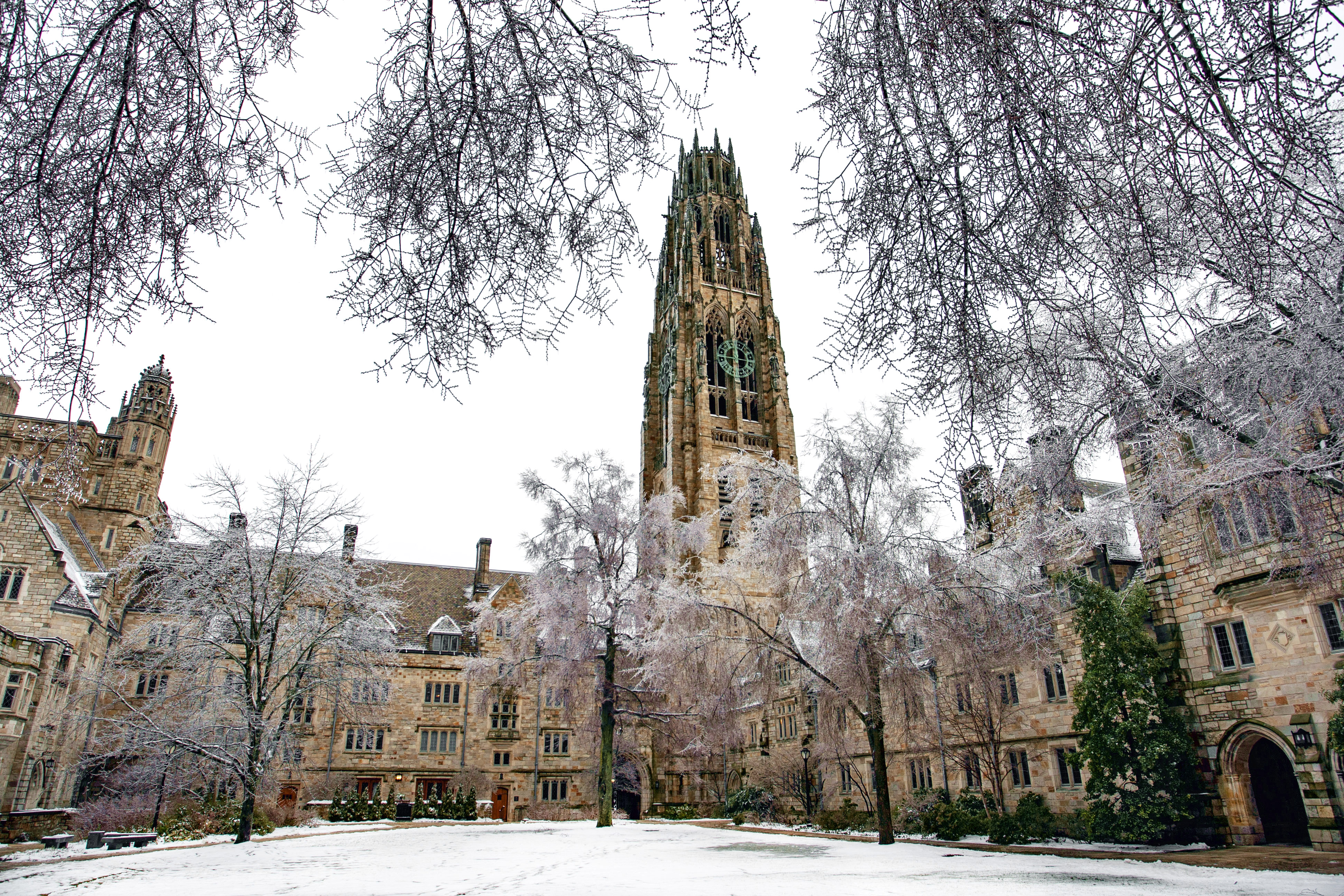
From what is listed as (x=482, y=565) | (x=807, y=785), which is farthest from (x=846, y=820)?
(x=482, y=565)

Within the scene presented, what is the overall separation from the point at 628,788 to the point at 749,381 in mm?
28353

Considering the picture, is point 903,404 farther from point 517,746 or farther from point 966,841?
point 517,746

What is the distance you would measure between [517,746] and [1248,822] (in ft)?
95.5

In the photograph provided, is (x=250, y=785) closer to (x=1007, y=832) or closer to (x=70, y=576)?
(x=70, y=576)

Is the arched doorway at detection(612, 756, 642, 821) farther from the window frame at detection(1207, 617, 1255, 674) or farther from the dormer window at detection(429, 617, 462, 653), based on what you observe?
the window frame at detection(1207, 617, 1255, 674)

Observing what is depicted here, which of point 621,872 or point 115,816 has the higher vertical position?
point 621,872

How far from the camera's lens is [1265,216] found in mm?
3383

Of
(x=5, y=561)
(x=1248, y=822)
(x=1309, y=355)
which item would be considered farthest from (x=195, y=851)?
(x=1248, y=822)

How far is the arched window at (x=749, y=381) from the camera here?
52469 millimetres

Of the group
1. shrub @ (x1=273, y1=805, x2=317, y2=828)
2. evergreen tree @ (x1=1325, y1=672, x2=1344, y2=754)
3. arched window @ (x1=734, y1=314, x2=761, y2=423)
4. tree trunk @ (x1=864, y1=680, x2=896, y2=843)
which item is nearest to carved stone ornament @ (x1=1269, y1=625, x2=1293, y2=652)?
evergreen tree @ (x1=1325, y1=672, x2=1344, y2=754)

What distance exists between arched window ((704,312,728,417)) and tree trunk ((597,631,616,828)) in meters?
27.8

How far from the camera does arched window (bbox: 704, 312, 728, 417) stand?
52.1 meters

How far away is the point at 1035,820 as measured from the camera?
688 inches

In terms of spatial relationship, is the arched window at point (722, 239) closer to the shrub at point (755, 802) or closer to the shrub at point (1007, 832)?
the shrub at point (755, 802)
